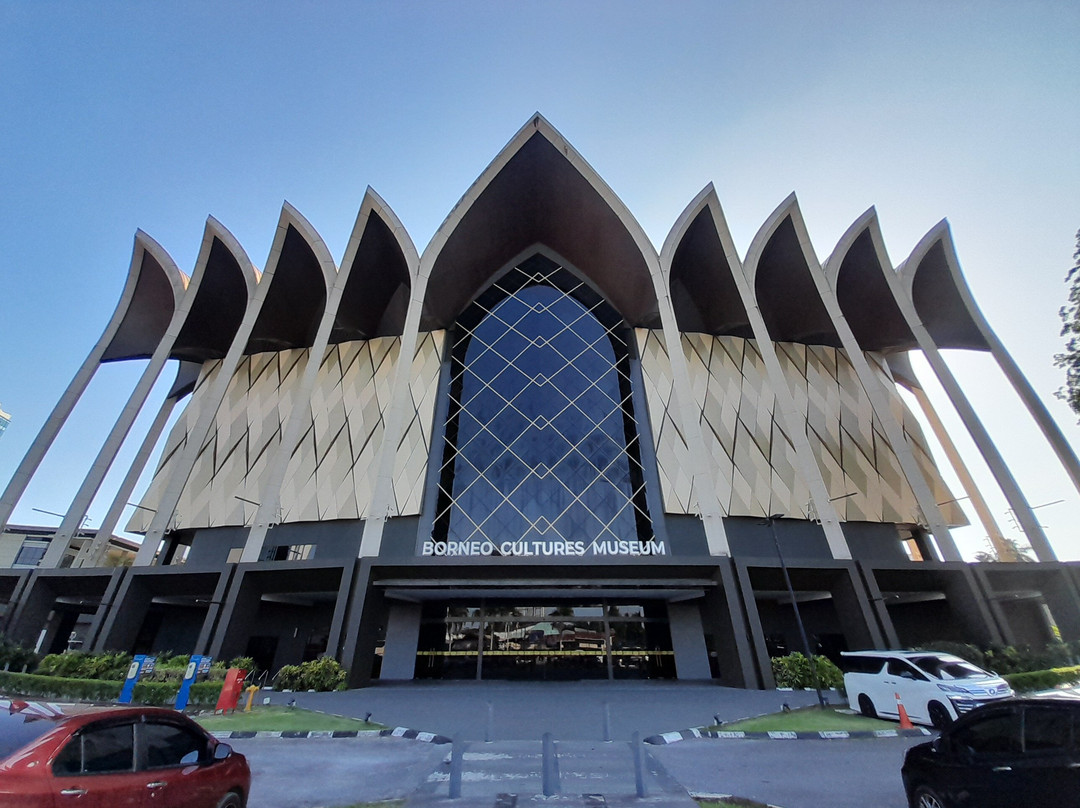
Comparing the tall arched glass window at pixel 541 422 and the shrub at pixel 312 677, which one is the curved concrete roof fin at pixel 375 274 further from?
the shrub at pixel 312 677

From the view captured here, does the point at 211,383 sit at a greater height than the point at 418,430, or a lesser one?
greater

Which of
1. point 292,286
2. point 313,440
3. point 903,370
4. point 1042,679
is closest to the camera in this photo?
point 1042,679

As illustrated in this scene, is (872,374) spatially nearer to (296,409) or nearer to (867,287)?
(867,287)

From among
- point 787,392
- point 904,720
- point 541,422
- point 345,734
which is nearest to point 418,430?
point 541,422

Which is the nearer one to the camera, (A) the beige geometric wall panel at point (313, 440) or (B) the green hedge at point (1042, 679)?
(B) the green hedge at point (1042, 679)

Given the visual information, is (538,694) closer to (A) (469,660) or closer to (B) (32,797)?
(A) (469,660)

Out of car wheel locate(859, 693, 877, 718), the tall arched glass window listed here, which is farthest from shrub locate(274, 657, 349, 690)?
car wheel locate(859, 693, 877, 718)

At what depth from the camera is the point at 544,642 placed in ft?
72.9

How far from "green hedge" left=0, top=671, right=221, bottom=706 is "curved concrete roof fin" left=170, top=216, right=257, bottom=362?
18687 millimetres

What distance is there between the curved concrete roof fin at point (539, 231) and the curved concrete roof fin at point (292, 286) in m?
6.60

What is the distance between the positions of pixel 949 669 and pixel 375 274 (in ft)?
99.3

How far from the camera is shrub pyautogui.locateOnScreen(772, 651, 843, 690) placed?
15375mm

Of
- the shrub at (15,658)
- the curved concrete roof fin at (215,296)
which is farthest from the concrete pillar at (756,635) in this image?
the curved concrete roof fin at (215,296)

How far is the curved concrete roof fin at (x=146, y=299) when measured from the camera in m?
29.4
